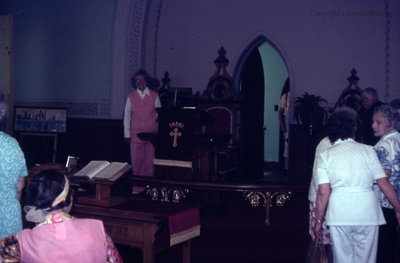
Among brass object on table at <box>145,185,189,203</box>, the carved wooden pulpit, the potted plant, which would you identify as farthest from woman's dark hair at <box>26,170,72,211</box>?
the potted plant

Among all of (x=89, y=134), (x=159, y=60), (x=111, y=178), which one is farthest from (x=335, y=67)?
(x=111, y=178)

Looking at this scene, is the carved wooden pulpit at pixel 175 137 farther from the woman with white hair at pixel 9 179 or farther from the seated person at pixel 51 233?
the seated person at pixel 51 233

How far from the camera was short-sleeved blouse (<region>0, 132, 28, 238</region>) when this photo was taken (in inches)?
117

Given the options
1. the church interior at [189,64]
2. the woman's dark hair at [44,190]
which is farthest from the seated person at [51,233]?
the church interior at [189,64]

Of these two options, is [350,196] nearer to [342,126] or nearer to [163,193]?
[342,126]

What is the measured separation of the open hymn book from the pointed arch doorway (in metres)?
4.57

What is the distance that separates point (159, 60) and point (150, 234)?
725 cm

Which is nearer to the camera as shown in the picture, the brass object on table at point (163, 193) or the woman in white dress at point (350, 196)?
the woman in white dress at point (350, 196)

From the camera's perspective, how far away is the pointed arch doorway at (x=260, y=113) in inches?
350

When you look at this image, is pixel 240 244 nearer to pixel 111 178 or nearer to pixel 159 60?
pixel 111 178

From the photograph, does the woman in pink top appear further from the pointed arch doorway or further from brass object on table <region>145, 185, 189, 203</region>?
the pointed arch doorway

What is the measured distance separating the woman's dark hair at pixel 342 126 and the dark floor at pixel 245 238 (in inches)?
66.4

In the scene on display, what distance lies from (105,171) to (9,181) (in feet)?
2.58

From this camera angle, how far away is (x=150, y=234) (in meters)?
3.15
